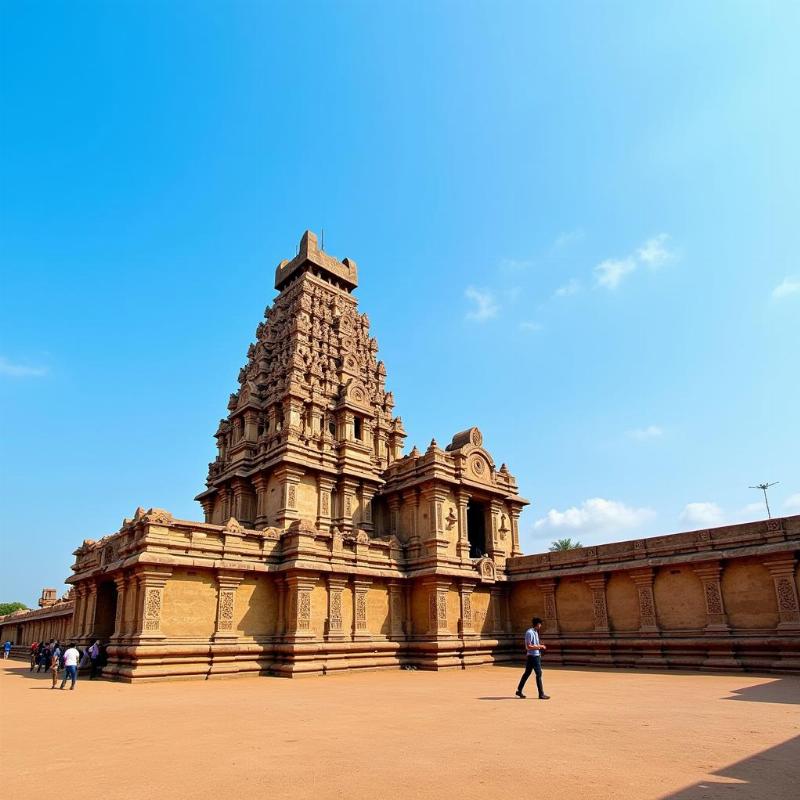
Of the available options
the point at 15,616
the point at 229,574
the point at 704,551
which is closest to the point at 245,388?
the point at 229,574

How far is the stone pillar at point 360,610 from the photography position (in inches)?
974

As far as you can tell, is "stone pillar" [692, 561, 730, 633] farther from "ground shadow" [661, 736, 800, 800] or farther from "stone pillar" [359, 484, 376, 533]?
"stone pillar" [359, 484, 376, 533]

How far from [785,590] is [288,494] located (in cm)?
2095

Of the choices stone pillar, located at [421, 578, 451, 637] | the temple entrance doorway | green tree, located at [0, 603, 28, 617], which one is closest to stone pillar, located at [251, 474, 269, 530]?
the temple entrance doorway

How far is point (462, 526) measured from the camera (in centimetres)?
2917

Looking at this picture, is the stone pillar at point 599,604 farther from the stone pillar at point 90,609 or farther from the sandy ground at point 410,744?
the stone pillar at point 90,609

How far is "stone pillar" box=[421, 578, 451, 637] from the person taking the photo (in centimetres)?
2584

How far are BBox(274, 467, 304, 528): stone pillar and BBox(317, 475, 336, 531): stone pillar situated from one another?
1.39 meters

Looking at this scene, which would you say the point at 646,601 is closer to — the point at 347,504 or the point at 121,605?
the point at 347,504

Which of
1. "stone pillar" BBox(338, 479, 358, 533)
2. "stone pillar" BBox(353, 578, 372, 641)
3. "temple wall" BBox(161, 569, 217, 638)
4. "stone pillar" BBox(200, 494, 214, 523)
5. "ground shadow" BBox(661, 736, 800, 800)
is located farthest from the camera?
"stone pillar" BBox(200, 494, 214, 523)

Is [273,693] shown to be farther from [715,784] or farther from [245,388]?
[245,388]

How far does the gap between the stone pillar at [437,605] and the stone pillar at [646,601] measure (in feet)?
26.4

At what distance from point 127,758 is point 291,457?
71.5ft

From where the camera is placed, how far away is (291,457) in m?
29.7
